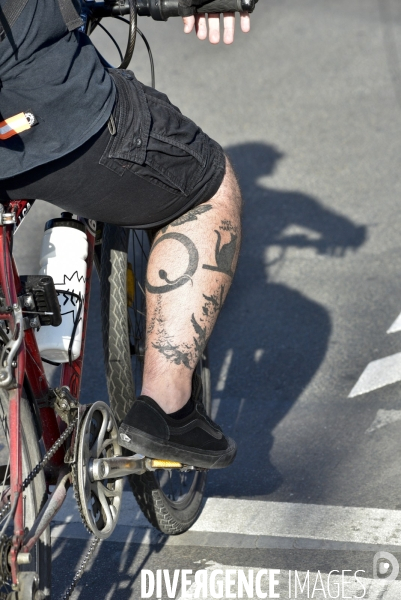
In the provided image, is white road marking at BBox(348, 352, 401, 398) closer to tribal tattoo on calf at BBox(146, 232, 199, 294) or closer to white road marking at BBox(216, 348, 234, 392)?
white road marking at BBox(216, 348, 234, 392)

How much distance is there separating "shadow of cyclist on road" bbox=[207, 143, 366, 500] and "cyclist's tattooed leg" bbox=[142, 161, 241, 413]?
865 millimetres

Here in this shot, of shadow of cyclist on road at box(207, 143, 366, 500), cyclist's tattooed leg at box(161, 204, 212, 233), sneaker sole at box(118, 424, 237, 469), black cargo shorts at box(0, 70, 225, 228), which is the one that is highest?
black cargo shorts at box(0, 70, 225, 228)

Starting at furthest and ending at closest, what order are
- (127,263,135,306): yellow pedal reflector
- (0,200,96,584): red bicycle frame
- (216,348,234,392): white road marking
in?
(216,348,234,392): white road marking → (127,263,135,306): yellow pedal reflector → (0,200,96,584): red bicycle frame

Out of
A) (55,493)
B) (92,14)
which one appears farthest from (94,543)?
(92,14)

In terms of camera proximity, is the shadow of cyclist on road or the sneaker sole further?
the shadow of cyclist on road

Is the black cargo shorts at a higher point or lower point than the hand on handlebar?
lower

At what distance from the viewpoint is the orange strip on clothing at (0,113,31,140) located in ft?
7.23

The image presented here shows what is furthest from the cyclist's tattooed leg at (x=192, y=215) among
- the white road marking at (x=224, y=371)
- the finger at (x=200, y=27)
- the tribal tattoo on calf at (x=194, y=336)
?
the white road marking at (x=224, y=371)

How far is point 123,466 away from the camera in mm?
2609

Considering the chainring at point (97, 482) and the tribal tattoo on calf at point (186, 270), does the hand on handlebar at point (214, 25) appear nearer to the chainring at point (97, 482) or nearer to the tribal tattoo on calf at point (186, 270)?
the tribal tattoo on calf at point (186, 270)

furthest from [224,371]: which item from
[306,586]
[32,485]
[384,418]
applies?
[32,485]

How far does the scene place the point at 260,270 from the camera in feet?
16.0

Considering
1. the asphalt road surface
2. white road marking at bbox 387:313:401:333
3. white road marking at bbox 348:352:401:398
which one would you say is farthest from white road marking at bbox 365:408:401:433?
white road marking at bbox 387:313:401:333

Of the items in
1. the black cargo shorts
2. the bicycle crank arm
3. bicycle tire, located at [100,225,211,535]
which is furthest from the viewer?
bicycle tire, located at [100,225,211,535]
